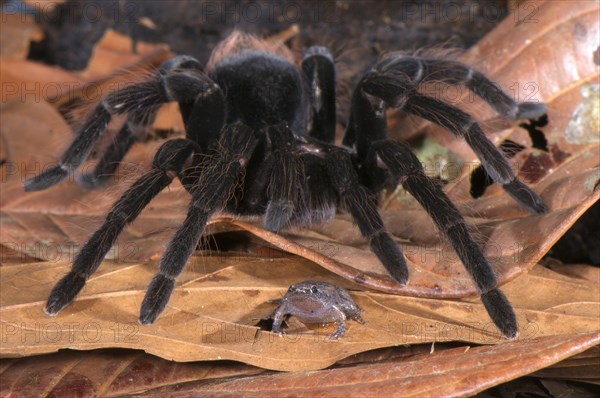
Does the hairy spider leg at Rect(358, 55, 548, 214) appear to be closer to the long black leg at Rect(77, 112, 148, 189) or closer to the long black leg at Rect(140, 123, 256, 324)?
the long black leg at Rect(140, 123, 256, 324)

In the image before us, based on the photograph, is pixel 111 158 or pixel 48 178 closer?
pixel 48 178

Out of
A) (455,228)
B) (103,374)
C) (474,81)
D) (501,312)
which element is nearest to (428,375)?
(501,312)

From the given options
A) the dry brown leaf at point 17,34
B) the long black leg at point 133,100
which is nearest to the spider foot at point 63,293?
the long black leg at point 133,100

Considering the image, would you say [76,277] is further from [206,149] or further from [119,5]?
[119,5]

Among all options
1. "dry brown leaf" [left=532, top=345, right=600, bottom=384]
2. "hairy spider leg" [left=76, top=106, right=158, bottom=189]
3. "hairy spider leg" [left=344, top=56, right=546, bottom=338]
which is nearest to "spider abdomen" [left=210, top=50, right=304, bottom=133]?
"hairy spider leg" [left=344, top=56, right=546, bottom=338]

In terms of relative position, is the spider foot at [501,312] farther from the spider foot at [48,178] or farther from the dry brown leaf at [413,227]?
the spider foot at [48,178]

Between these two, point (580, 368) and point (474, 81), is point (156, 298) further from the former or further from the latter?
point (474, 81)
